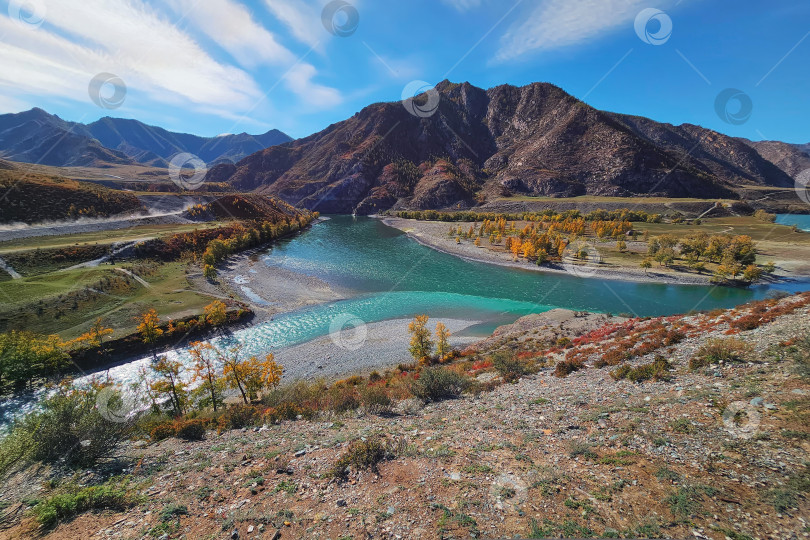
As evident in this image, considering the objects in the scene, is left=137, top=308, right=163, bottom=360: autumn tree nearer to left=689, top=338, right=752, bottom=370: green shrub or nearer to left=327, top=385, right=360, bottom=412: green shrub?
left=327, top=385, right=360, bottom=412: green shrub

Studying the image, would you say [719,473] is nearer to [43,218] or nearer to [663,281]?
[663,281]

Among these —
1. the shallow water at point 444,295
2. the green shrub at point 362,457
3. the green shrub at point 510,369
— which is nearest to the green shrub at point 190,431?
the green shrub at point 362,457

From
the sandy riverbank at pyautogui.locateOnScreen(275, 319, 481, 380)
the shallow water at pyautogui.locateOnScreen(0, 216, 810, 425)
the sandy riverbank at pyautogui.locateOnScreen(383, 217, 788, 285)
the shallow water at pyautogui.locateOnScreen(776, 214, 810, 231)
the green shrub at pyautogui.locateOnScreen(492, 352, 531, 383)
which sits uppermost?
the shallow water at pyautogui.locateOnScreen(776, 214, 810, 231)

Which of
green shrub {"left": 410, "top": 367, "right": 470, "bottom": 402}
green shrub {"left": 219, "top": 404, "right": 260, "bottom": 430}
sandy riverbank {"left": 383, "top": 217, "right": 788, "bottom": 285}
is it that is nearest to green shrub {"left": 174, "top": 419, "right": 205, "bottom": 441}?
green shrub {"left": 219, "top": 404, "right": 260, "bottom": 430}

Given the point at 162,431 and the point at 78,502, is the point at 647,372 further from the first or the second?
the point at 162,431

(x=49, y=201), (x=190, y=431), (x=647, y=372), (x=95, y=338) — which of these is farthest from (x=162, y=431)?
(x=49, y=201)
